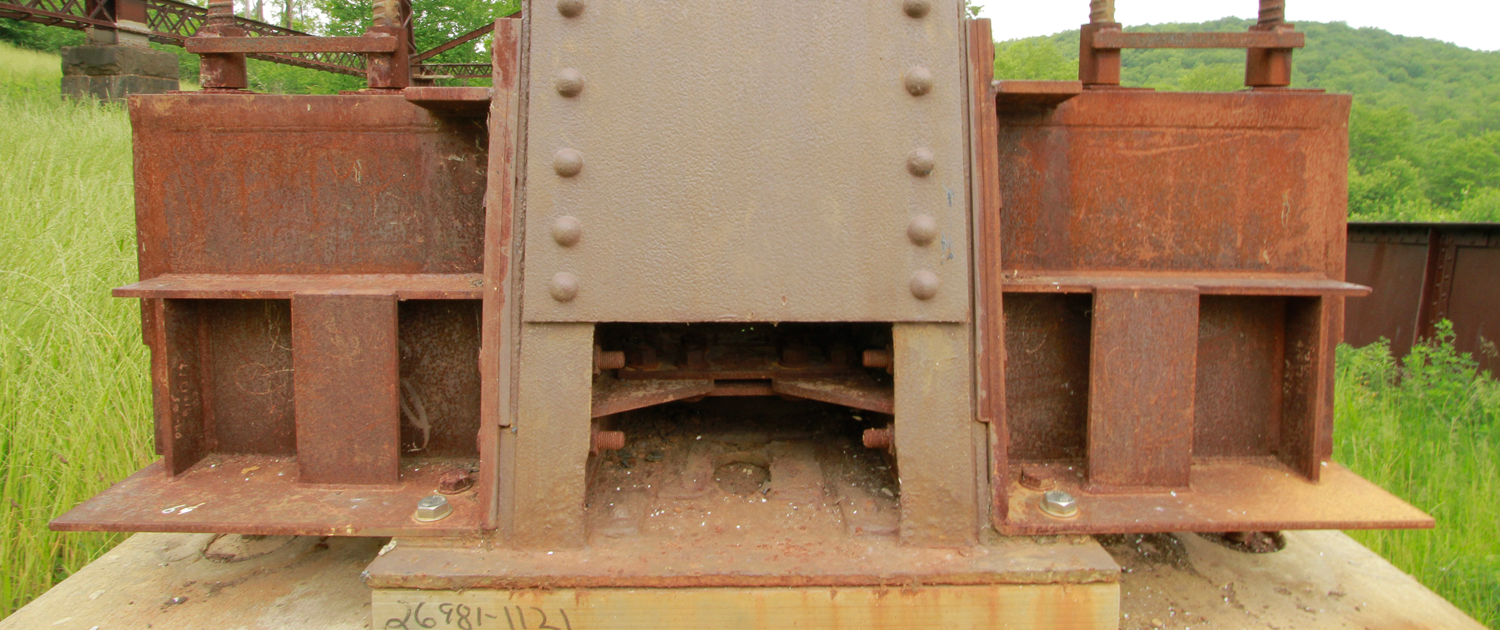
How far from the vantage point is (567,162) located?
1.74 meters

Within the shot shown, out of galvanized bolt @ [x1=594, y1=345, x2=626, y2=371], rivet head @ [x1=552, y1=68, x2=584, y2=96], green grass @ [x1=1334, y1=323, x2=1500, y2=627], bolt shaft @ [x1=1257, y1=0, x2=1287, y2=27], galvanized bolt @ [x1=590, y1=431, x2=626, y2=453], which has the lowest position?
green grass @ [x1=1334, y1=323, x2=1500, y2=627]

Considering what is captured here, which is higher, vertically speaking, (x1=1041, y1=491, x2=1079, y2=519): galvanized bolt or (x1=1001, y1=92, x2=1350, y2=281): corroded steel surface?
(x1=1001, y1=92, x2=1350, y2=281): corroded steel surface

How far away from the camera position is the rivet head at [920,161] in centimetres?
176

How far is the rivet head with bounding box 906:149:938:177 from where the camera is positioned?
69.2 inches

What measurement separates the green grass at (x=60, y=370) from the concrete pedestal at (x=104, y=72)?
714 centimetres

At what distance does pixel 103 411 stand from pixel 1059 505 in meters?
4.00

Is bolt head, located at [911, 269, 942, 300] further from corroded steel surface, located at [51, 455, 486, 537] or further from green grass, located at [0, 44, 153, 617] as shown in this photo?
green grass, located at [0, 44, 153, 617]

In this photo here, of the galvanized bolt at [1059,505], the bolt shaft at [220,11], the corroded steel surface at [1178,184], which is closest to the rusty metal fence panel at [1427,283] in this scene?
the corroded steel surface at [1178,184]

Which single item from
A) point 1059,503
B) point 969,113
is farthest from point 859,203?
point 1059,503

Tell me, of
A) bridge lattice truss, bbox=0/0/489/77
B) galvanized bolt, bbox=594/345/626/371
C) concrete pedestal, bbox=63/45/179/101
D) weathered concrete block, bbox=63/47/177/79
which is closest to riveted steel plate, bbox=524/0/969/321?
galvanized bolt, bbox=594/345/626/371

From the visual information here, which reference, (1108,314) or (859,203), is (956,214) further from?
(1108,314)

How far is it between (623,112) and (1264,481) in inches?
76.2

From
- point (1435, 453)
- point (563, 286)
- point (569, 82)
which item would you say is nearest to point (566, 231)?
point (563, 286)

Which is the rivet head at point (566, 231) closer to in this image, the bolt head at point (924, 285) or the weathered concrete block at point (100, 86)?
the bolt head at point (924, 285)
